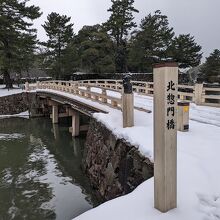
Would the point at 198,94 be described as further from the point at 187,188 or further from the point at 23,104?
the point at 23,104

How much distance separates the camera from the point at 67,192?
10945 millimetres

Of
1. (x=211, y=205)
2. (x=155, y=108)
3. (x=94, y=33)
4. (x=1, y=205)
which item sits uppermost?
(x=94, y=33)

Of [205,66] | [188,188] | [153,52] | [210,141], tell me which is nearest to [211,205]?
[188,188]

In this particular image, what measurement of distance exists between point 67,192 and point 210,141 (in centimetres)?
564

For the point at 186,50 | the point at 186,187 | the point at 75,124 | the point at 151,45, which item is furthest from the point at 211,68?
the point at 186,187

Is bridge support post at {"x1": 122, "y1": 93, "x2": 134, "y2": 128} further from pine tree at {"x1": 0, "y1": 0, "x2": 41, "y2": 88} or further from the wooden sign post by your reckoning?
pine tree at {"x1": 0, "y1": 0, "x2": 41, "y2": 88}

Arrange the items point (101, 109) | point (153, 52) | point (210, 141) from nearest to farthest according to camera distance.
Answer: point (210, 141)
point (101, 109)
point (153, 52)

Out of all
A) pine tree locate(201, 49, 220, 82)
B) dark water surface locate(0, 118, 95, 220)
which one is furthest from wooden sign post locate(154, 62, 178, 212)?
pine tree locate(201, 49, 220, 82)

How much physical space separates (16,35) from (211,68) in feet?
88.7

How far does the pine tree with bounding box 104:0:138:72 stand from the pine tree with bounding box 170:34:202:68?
9.36 m

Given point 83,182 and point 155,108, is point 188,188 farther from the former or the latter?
point 83,182

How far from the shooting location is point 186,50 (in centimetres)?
4612

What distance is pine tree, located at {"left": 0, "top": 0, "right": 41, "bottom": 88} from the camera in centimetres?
3916

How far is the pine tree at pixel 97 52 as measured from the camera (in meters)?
46.9
